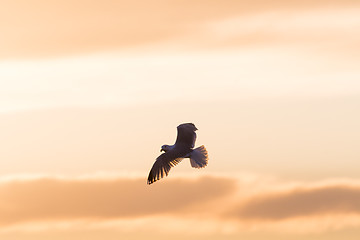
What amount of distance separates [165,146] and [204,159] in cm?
279

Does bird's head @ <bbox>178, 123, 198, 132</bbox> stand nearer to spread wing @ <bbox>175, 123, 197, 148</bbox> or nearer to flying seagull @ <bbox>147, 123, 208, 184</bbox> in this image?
spread wing @ <bbox>175, 123, 197, 148</bbox>

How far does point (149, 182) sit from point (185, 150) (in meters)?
3.30

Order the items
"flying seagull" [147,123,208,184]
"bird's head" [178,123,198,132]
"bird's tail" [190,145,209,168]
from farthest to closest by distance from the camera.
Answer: "bird's tail" [190,145,209,168] < "flying seagull" [147,123,208,184] < "bird's head" [178,123,198,132]

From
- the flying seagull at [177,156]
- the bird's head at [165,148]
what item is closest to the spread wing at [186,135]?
the flying seagull at [177,156]

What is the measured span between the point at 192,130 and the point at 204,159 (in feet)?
9.35

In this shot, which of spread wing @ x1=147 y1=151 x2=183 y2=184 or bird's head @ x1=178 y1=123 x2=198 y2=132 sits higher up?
bird's head @ x1=178 y1=123 x2=198 y2=132

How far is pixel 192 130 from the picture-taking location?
98000 millimetres

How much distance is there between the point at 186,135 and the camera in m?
98.5

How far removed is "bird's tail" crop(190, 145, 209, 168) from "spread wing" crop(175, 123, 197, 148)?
987mm

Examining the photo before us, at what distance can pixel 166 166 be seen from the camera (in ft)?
329

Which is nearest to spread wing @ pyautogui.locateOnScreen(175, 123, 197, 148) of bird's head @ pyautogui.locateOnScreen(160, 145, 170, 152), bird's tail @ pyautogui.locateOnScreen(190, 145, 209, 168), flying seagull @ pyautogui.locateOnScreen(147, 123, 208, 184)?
flying seagull @ pyautogui.locateOnScreen(147, 123, 208, 184)

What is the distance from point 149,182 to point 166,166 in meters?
1.62

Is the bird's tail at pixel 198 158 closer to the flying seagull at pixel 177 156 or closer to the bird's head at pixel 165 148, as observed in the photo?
the flying seagull at pixel 177 156

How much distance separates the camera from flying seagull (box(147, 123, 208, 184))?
99000mm
